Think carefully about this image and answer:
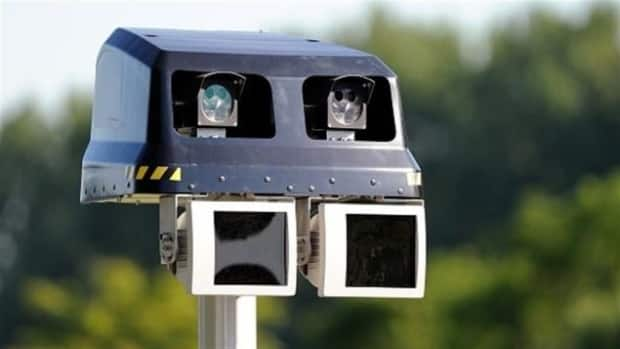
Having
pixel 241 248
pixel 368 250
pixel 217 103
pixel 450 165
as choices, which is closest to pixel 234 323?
pixel 241 248

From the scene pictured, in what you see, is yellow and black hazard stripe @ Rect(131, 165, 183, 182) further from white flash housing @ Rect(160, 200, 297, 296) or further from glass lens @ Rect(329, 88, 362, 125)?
glass lens @ Rect(329, 88, 362, 125)

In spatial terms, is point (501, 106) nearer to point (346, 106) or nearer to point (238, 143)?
point (346, 106)

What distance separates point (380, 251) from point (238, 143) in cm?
54

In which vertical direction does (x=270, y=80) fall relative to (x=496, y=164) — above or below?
above

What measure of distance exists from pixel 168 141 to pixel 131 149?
19 centimetres

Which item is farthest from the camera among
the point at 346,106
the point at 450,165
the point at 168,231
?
the point at 450,165

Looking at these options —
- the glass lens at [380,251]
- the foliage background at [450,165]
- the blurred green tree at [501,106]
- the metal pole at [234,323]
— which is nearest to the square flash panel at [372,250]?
the glass lens at [380,251]

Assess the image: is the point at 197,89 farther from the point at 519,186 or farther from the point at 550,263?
the point at 519,186

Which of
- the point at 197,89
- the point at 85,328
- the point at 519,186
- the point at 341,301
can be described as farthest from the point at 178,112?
the point at 519,186

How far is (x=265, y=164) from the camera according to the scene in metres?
7.64

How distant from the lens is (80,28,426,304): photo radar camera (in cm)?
760

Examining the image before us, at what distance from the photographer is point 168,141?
7590 millimetres

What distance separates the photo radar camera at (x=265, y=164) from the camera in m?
7.60

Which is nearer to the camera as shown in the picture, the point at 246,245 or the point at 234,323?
the point at 246,245
